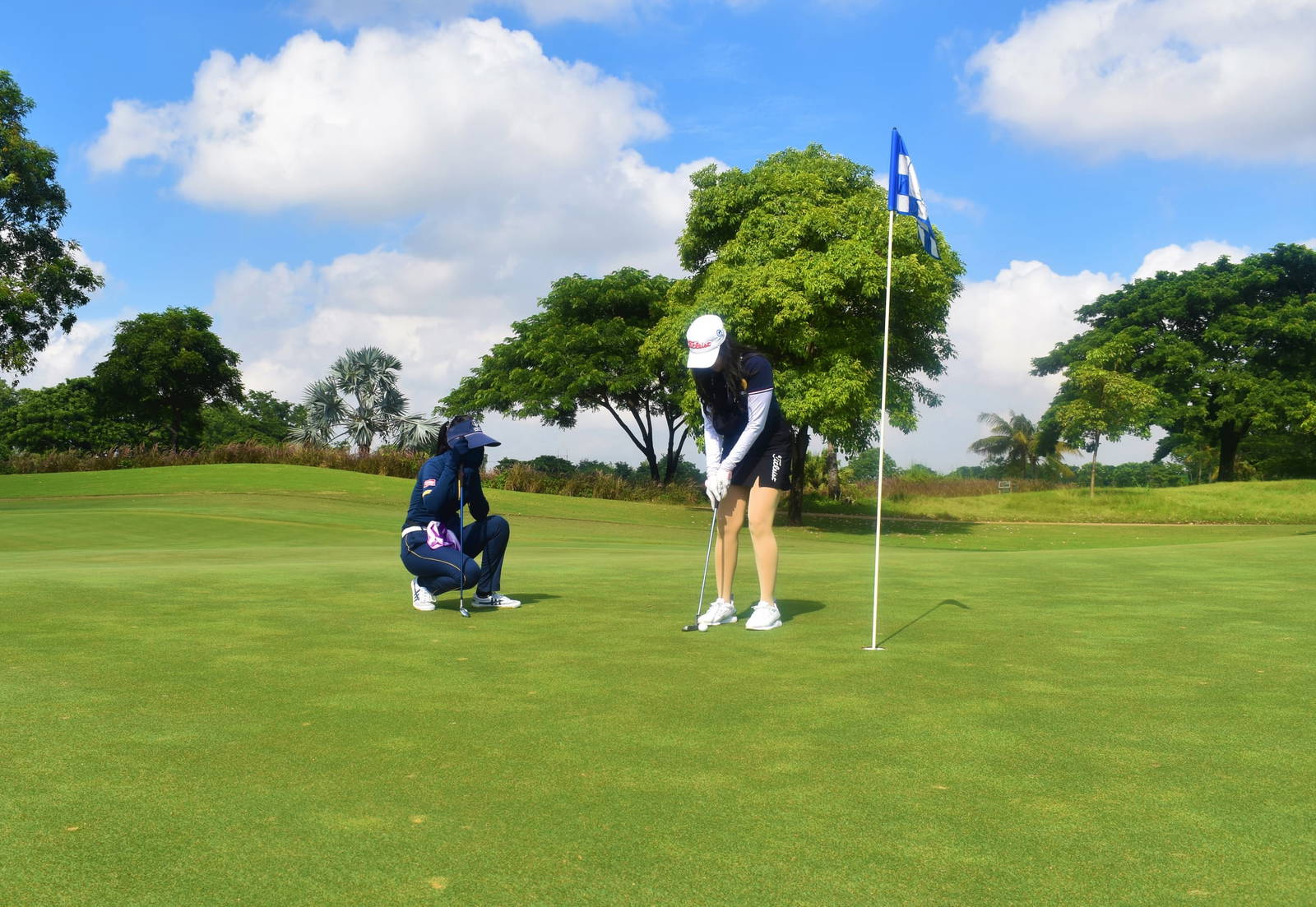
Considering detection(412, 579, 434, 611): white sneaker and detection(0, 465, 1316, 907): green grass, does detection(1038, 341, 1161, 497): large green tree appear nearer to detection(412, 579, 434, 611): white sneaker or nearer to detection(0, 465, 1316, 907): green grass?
detection(0, 465, 1316, 907): green grass

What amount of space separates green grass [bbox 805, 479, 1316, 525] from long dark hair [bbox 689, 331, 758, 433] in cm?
4344

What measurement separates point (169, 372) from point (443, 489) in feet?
241

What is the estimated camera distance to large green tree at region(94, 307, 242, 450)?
74188 millimetres

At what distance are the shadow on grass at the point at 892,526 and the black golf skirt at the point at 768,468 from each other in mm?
31128

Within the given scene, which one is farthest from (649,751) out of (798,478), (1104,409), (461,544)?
(1104,409)

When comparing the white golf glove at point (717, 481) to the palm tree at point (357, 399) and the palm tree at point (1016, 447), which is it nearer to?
the palm tree at point (357, 399)

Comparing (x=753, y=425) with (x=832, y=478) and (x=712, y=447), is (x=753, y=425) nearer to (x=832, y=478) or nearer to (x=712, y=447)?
(x=712, y=447)

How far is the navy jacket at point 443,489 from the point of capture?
31.8 feet

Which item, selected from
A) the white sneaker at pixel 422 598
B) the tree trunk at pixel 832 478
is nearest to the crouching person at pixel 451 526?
the white sneaker at pixel 422 598

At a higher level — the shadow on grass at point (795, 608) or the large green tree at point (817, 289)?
the large green tree at point (817, 289)

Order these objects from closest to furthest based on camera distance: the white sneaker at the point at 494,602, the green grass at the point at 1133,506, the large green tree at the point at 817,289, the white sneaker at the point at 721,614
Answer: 1. the white sneaker at the point at 721,614
2. the white sneaker at the point at 494,602
3. the large green tree at the point at 817,289
4. the green grass at the point at 1133,506

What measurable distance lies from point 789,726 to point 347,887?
2636 millimetres

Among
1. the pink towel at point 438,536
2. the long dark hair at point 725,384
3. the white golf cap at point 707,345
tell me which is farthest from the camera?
the pink towel at point 438,536

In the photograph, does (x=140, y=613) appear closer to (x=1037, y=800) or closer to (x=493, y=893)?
(x=493, y=893)
